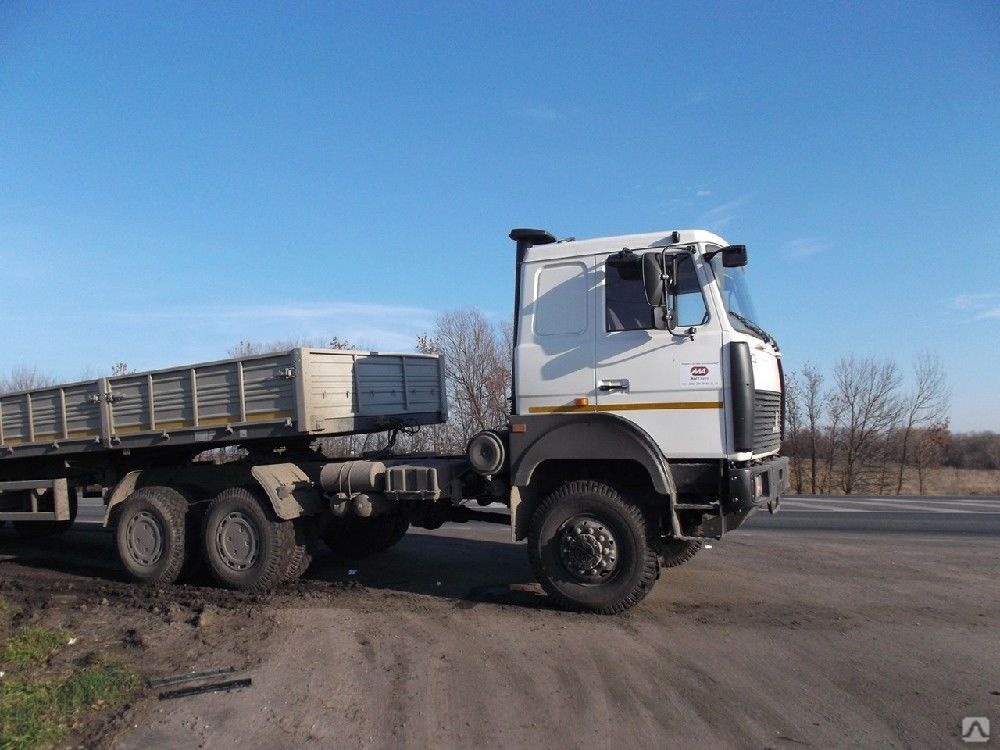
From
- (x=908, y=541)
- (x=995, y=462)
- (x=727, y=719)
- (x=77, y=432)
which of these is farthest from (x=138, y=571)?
(x=995, y=462)

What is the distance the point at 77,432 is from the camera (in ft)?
31.3

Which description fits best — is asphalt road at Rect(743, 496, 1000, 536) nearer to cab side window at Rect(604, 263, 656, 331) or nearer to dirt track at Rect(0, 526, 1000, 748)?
dirt track at Rect(0, 526, 1000, 748)

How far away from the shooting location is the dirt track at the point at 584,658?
446 centimetres

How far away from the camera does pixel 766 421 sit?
7.03 m

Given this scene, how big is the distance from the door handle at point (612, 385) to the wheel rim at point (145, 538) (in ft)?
17.2

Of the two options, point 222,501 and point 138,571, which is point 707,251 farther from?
point 138,571

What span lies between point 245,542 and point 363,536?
1896mm

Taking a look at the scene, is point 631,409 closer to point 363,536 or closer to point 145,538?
point 363,536

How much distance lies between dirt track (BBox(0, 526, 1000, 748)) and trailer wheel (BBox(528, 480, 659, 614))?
0.22 metres

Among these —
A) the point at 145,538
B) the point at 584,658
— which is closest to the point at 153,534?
the point at 145,538

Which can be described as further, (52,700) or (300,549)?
(300,549)

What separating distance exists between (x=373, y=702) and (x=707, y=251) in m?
4.47

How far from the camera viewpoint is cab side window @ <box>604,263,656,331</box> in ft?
22.2

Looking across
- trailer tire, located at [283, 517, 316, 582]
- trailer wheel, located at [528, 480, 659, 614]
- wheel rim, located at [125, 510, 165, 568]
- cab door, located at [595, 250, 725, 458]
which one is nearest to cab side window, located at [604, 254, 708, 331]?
cab door, located at [595, 250, 725, 458]
